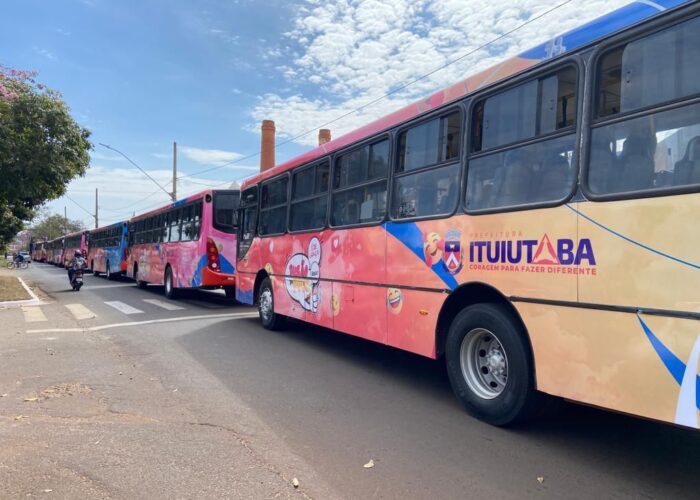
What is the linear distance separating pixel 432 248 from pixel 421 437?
5.88ft

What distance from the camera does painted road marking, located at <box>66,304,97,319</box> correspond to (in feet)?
37.9

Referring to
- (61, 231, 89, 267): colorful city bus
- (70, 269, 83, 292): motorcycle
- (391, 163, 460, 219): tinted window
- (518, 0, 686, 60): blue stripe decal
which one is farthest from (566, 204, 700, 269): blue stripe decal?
(61, 231, 89, 267): colorful city bus

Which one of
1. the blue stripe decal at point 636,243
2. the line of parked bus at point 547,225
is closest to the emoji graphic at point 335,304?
the line of parked bus at point 547,225

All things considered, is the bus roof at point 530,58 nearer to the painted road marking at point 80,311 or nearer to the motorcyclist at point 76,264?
the painted road marking at point 80,311

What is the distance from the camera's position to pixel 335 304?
679 cm

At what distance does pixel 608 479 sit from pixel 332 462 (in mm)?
1859

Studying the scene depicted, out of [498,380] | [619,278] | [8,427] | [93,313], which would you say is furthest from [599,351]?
[93,313]

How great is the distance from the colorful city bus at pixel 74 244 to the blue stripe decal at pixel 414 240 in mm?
31374

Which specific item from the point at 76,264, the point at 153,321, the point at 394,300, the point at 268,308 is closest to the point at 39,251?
the point at 76,264

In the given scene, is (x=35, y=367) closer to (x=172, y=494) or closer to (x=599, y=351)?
(x=172, y=494)

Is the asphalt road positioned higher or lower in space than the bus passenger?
lower

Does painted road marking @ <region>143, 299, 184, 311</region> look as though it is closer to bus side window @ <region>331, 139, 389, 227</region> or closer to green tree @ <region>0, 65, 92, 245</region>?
green tree @ <region>0, 65, 92, 245</region>

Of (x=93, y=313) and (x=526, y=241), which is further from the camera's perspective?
(x=93, y=313)

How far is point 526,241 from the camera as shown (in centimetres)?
389
